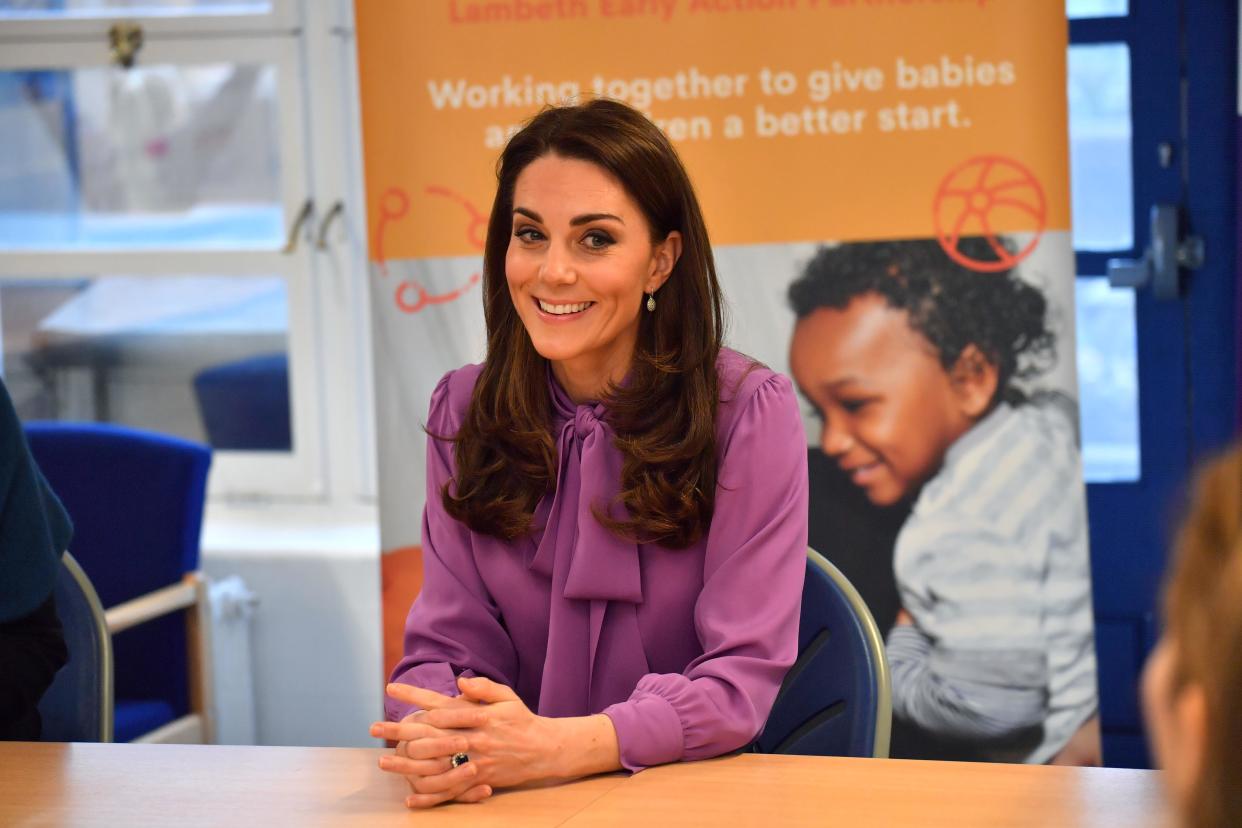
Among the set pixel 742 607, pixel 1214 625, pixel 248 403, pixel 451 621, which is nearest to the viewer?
pixel 1214 625

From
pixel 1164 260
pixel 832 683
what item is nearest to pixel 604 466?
pixel 832 683

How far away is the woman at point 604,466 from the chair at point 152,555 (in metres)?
1.22

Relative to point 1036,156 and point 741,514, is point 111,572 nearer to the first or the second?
point 741,514

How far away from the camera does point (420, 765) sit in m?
1.42

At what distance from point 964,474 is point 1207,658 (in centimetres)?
243

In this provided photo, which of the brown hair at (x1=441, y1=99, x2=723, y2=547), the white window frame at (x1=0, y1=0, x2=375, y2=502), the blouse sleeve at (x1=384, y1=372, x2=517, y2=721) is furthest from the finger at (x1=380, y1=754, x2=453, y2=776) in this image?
the white window frame at (x1=0, y1=0, x2=375, y2=502)

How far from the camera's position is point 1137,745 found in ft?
11.6

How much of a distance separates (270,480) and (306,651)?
1.62ft

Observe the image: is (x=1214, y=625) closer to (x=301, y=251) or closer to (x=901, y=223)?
(x=901, y=223)

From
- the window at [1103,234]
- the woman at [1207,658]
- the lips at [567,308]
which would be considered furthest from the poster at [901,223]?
the woman at [1207,658]

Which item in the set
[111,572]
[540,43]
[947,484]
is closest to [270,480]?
[111,572]

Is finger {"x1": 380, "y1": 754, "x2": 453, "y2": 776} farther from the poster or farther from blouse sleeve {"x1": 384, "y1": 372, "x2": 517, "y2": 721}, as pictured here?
the poster

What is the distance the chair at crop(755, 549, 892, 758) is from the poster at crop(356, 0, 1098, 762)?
120 cm

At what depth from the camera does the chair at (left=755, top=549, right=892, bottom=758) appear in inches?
65.9
